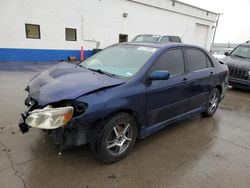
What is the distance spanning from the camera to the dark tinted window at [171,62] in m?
3.41

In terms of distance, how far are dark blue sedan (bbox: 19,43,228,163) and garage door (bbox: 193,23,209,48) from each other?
20148 millimetres

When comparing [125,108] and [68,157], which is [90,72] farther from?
[68,157]

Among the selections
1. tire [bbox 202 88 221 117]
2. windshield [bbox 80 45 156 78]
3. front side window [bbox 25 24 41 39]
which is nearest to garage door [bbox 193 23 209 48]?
front side window [bbox 25 24 41 39]

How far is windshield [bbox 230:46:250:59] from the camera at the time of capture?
8.49 m

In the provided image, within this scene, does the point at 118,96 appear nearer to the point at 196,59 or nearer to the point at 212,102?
the point at 196,59

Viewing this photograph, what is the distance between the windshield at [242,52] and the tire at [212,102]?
14.8 feet

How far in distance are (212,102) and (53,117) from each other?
3776 millimetres

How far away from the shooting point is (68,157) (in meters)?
3.05

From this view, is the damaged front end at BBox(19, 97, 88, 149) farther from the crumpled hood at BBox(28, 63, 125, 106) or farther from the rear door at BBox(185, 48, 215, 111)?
the rear door at BBox(185, 48, 215, 111)

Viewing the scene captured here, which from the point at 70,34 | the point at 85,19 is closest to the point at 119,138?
the point at 70,34

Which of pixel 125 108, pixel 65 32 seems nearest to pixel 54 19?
pixel 65 32

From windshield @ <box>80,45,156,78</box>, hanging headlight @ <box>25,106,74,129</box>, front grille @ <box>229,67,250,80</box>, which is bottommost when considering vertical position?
front grille @ <box>229,67,250,80</box>

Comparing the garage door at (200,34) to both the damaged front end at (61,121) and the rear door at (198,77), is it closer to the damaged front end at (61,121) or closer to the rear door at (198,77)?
the rear door at (198,77)

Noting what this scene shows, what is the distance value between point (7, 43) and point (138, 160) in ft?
36.0
